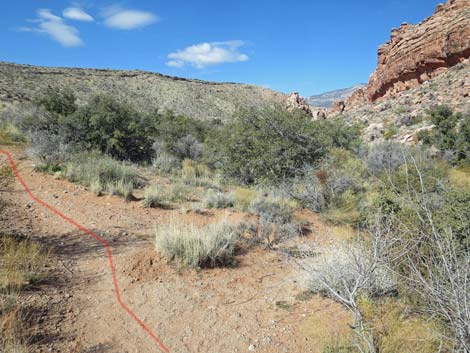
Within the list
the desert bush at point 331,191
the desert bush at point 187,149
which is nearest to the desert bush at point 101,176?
the desert bush at point 331,191

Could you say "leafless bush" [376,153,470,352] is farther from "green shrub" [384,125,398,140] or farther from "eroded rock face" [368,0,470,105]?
"eroded rock face" [368,0,470,105]

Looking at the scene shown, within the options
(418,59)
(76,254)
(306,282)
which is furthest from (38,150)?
(418,59)

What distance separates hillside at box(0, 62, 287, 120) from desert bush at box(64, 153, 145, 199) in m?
18.5

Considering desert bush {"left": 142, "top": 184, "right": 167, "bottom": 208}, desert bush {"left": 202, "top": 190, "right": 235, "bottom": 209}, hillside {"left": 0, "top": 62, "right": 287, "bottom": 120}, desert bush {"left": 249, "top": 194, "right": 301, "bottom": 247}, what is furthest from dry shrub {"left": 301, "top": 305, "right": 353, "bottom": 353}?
hillside {"left": 0, "top": 62, "right": 287, "bottom": 120}

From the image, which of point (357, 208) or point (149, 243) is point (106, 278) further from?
point (357, 208)

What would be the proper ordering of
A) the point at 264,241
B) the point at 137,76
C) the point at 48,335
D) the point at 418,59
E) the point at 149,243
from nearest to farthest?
the point at 48,335 → the point at 149,243 → the point at 264,241 → the point at 418,59 → the point at 137,76

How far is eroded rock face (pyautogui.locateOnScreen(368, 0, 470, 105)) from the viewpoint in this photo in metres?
26.6

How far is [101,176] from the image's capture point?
8141mm

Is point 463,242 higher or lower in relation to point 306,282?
higher

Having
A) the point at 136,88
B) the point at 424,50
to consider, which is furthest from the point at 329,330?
the point at 136,88

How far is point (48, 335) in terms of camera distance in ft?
9.67

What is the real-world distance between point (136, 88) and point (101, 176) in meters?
38.9

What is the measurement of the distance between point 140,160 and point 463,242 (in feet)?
37.6

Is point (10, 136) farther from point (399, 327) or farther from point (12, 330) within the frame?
point (399, 327)
